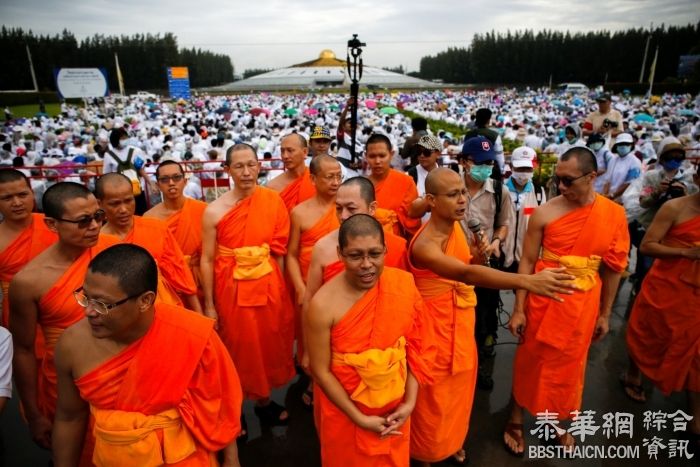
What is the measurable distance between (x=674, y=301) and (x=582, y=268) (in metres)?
1.07

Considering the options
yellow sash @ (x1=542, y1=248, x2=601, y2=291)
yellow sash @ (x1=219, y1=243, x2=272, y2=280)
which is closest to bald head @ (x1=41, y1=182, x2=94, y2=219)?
yellow sash @ (x1=219, y1=243, x2=272, y2=280)

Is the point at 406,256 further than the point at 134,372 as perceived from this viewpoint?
Yes

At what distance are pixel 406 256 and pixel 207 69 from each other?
304 feet

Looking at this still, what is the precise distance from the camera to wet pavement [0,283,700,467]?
302 centimetres

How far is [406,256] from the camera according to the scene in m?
2.74

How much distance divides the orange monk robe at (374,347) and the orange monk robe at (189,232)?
1.78m

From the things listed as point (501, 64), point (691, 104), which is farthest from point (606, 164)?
point (501, 64)

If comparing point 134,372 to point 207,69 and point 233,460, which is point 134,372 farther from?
point 207,69

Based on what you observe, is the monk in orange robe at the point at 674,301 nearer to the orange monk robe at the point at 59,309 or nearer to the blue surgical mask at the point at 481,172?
the blue surgical mask at the point at 481,172

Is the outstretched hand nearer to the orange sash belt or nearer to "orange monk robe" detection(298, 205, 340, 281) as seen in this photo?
"orange monk robe" detection(298, 205, 340, 281)

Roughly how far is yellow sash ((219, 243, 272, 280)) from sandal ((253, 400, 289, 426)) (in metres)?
1.14

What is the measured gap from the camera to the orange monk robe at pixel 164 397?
1753mm

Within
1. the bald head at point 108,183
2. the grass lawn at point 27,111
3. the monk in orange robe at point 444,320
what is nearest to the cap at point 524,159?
the monk in orange robe at point 444,320

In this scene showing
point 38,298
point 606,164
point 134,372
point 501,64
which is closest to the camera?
point 134,372
